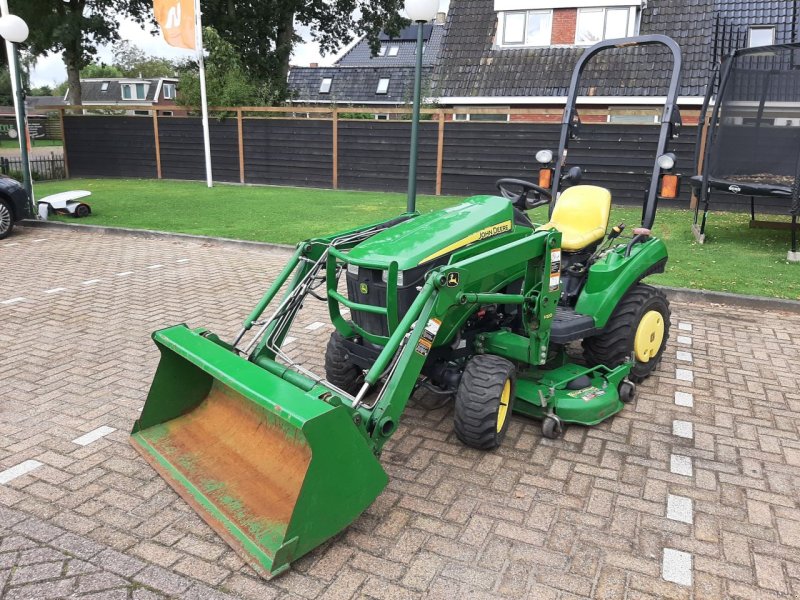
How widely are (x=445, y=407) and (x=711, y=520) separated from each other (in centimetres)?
166

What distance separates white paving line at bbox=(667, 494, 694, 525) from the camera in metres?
3.04

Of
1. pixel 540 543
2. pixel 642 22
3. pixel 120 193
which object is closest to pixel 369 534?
pixel 540 543

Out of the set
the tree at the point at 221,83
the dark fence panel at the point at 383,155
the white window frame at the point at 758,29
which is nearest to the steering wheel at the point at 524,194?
the dark fence panel at the point at 383,155

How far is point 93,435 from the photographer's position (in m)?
3.69

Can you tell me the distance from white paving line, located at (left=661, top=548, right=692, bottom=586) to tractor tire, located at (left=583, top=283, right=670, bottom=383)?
68.9 inches

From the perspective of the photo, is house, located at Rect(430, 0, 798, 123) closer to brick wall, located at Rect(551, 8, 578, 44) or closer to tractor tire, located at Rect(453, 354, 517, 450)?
brick wall, located at Rect(551, 8, 578, 44)

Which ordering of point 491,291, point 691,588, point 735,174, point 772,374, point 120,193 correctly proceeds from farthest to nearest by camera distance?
point 120,193
point 735,174
point 772,374
point 491,291
point 691,588

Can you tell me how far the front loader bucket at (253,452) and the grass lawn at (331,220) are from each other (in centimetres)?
549

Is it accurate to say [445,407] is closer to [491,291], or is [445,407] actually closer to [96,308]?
[491,291]

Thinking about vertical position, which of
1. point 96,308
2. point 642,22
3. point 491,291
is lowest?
point 96,308

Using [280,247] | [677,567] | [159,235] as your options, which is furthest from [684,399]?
[159,235]

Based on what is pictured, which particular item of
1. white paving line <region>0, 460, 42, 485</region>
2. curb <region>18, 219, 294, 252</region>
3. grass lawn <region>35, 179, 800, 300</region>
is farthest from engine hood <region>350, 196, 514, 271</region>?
curb <region>18, 219, 294, 252</region>

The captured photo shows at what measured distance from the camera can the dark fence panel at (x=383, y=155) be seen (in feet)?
49.5

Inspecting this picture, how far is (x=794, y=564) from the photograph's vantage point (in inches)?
108
